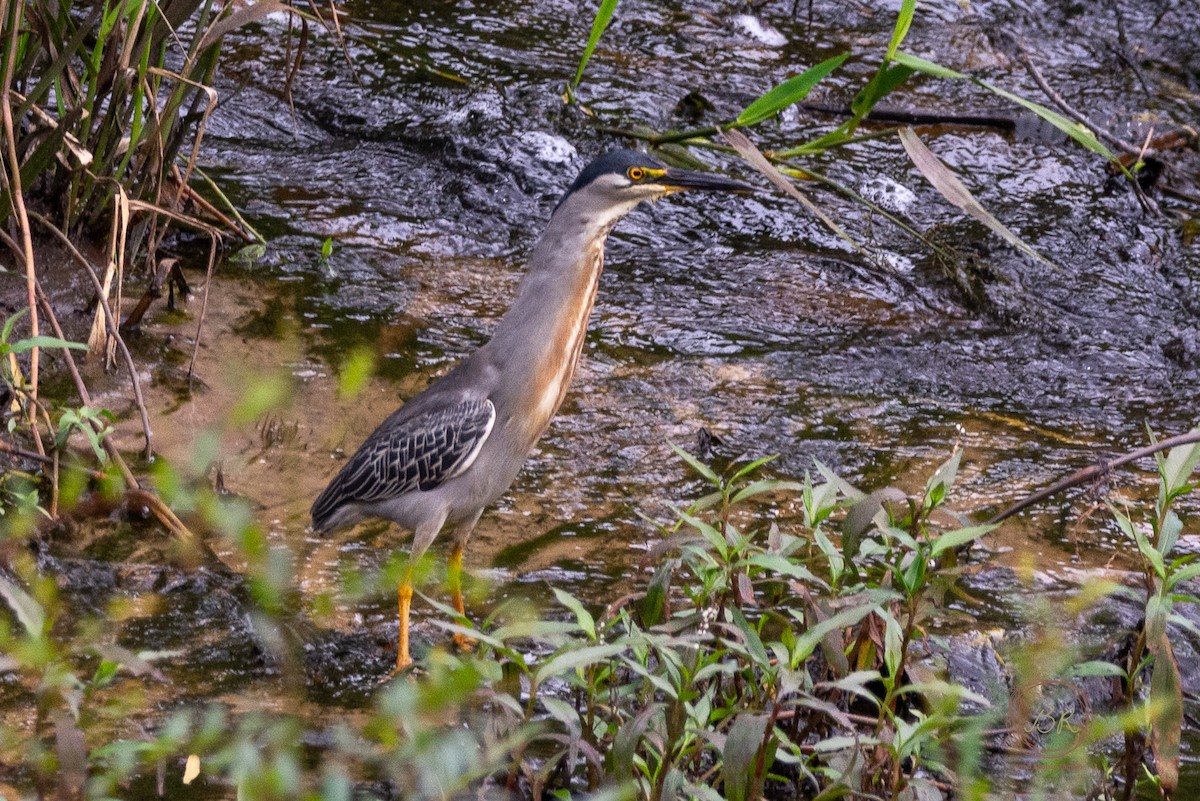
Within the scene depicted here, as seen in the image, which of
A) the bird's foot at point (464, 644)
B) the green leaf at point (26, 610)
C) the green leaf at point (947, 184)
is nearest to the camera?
the green leaf at point (26, 610)

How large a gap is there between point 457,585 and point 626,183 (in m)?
1.32

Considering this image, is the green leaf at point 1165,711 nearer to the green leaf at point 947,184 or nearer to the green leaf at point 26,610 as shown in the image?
the green leaf at point 947,184

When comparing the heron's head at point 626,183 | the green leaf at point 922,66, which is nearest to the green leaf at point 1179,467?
the green leaf at point 922,66

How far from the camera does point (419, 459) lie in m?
4.18

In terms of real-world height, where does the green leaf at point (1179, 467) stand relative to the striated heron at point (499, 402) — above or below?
A: above

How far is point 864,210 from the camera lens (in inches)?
279

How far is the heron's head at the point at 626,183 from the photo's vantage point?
431cm

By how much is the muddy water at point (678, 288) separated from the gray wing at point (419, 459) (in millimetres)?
229

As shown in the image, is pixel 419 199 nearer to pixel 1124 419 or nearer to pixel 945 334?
pixel 945 334

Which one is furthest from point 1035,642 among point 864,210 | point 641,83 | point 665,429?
point 641,83

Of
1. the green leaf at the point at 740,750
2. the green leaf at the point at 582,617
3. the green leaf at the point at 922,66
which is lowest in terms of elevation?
the green leaf at the point at 740,750

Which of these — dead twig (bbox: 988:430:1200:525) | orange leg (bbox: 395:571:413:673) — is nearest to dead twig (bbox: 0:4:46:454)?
orange leg (bbox: 395:571:413:673)

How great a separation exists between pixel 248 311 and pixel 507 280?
3.93 feet

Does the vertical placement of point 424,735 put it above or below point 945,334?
above
